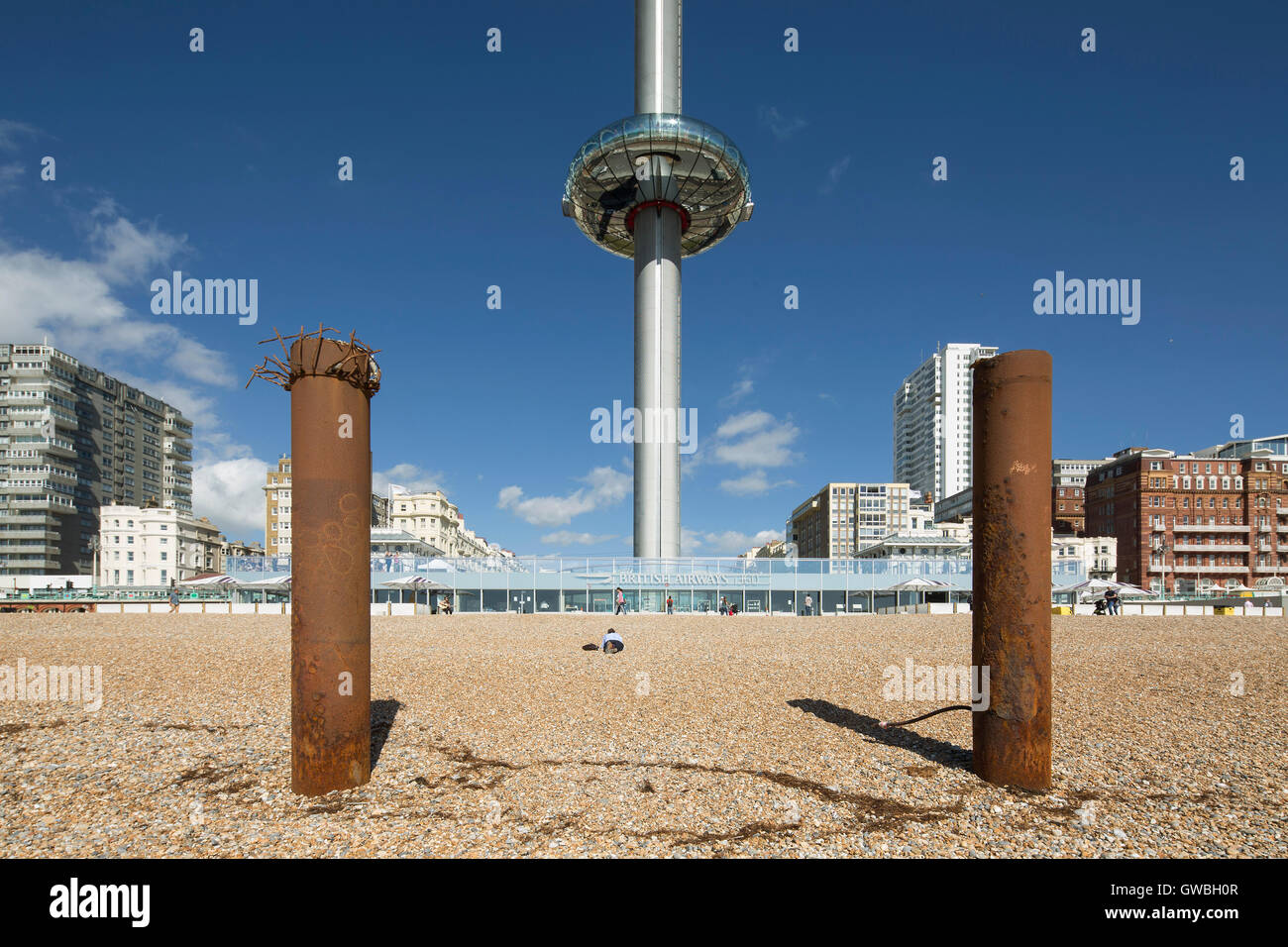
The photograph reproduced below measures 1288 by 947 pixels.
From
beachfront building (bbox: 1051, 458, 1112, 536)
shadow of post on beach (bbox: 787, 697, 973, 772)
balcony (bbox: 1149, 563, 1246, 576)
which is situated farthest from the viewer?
beachfront building (bbox: 1051, 458, 1112, 536)

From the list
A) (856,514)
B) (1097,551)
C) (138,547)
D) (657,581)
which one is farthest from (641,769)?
(856,514)

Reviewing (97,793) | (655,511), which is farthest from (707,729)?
(655,511)

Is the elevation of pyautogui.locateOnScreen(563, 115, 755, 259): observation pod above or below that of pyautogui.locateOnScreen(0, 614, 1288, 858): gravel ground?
above

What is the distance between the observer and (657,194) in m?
61.5

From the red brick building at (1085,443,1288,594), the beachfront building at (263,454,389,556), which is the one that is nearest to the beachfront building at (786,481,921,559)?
the red brick building at (1085,443,1288,594)

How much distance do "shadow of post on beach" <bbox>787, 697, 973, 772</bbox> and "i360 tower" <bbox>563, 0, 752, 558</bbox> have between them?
4512 centimetres

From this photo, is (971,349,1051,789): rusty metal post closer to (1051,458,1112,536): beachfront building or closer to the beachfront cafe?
the beachfront cafe

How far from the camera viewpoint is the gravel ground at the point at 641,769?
17.9 ft

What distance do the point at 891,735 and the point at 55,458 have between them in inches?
5396

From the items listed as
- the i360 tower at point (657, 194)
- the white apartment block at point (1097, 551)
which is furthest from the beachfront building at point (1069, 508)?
the i360 tower at point (657, 194)

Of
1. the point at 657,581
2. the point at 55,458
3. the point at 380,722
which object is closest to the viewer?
the point at 380,722

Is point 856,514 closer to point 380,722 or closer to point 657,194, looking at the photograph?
point 657,194

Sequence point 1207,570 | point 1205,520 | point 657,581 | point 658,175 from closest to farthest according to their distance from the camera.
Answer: point 657,581
point 658,175
point 1207,570
point 1205,520

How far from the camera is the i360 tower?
56.8 m
